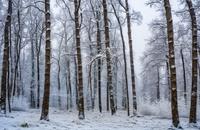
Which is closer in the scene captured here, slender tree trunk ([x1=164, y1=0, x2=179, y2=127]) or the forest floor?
the forest floor

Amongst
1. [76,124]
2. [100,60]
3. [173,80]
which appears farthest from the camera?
[100,60]

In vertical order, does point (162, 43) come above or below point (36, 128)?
above

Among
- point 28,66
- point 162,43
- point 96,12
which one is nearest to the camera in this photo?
point 96,12

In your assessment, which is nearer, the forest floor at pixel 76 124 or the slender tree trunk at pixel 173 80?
the forest floor at pixel 76 124

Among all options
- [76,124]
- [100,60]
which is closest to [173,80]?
[76,124]

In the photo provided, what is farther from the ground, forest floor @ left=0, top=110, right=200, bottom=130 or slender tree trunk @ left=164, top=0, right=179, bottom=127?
slender tree trunk @ left=164, top=0, right=179, bottom=127

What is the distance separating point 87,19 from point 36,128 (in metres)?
23.0

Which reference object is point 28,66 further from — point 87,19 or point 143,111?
point 143,111

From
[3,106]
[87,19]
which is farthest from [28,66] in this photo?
[3,106]

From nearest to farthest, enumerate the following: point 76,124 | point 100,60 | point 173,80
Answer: point 173,80 < point 76,124 < point 100,60

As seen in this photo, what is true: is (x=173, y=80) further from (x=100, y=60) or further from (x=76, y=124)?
(x=100, y=60)

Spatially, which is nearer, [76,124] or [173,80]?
[173,80]

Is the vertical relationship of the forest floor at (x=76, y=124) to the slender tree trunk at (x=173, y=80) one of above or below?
below

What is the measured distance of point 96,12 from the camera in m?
28.2
